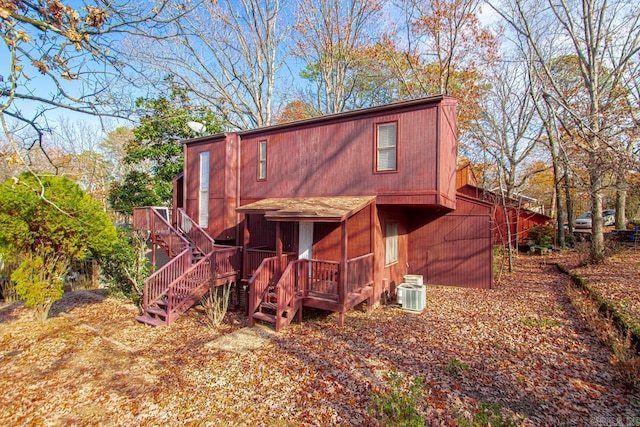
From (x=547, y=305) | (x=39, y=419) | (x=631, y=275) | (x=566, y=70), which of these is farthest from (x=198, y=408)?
(x=566, y=70)

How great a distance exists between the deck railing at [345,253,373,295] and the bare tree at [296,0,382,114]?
16.7 meters

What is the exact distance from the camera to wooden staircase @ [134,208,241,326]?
938cm

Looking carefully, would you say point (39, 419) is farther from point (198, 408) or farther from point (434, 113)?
point (434, 113)

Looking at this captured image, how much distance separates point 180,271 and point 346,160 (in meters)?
6.39

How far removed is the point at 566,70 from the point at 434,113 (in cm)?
1797

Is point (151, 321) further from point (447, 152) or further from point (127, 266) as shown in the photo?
point (447, 152)

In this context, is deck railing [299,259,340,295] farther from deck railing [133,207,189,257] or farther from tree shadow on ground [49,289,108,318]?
tree shadow on ground [49,289,108,318]

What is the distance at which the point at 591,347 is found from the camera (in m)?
6.90

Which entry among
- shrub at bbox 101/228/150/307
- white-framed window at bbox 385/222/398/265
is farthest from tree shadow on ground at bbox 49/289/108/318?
white-framed window at bbox 385/222/398/265

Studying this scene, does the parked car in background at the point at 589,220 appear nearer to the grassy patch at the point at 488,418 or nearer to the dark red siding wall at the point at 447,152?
the dark red siding wall at the point at 447,152

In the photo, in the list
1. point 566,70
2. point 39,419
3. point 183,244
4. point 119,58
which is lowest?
point 39,419

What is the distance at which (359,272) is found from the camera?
905cm

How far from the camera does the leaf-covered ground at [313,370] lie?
4902 mm

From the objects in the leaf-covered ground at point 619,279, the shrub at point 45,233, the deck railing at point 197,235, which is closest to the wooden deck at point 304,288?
Result: the deck railing at point 197,235
